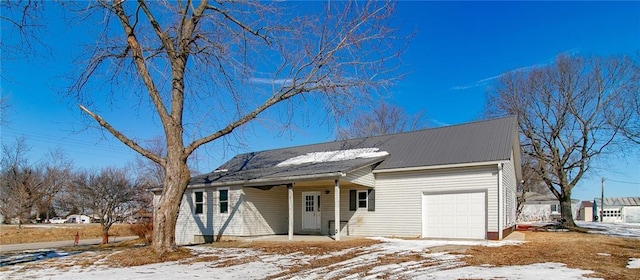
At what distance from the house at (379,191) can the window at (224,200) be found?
4cm

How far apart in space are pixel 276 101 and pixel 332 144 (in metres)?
10.1

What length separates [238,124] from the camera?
1160cm

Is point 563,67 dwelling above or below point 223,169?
above

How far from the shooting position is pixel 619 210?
48.6 meters

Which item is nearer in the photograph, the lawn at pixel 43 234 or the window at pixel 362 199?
the window at pixel 362 199

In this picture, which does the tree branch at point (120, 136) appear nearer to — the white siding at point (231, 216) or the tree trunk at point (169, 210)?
the tree trunk at point (169, 210)

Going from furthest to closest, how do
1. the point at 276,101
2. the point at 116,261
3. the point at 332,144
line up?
the point at 332,144
the point at 276,101
the point at 116,261

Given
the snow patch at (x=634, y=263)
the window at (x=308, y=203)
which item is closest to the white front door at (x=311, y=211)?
the window at (x=308, y=203)

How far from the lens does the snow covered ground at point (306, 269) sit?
805cm

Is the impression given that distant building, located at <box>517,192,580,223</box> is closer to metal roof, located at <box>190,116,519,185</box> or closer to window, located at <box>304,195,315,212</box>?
metal roof, located at <box>190,116,519,185</box>

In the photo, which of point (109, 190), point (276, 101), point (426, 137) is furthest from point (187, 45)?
point (109, 190)

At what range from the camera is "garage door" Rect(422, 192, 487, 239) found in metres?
15.0

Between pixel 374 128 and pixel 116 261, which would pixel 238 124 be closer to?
pixel 116 261

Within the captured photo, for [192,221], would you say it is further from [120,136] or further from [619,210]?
[619,210]
